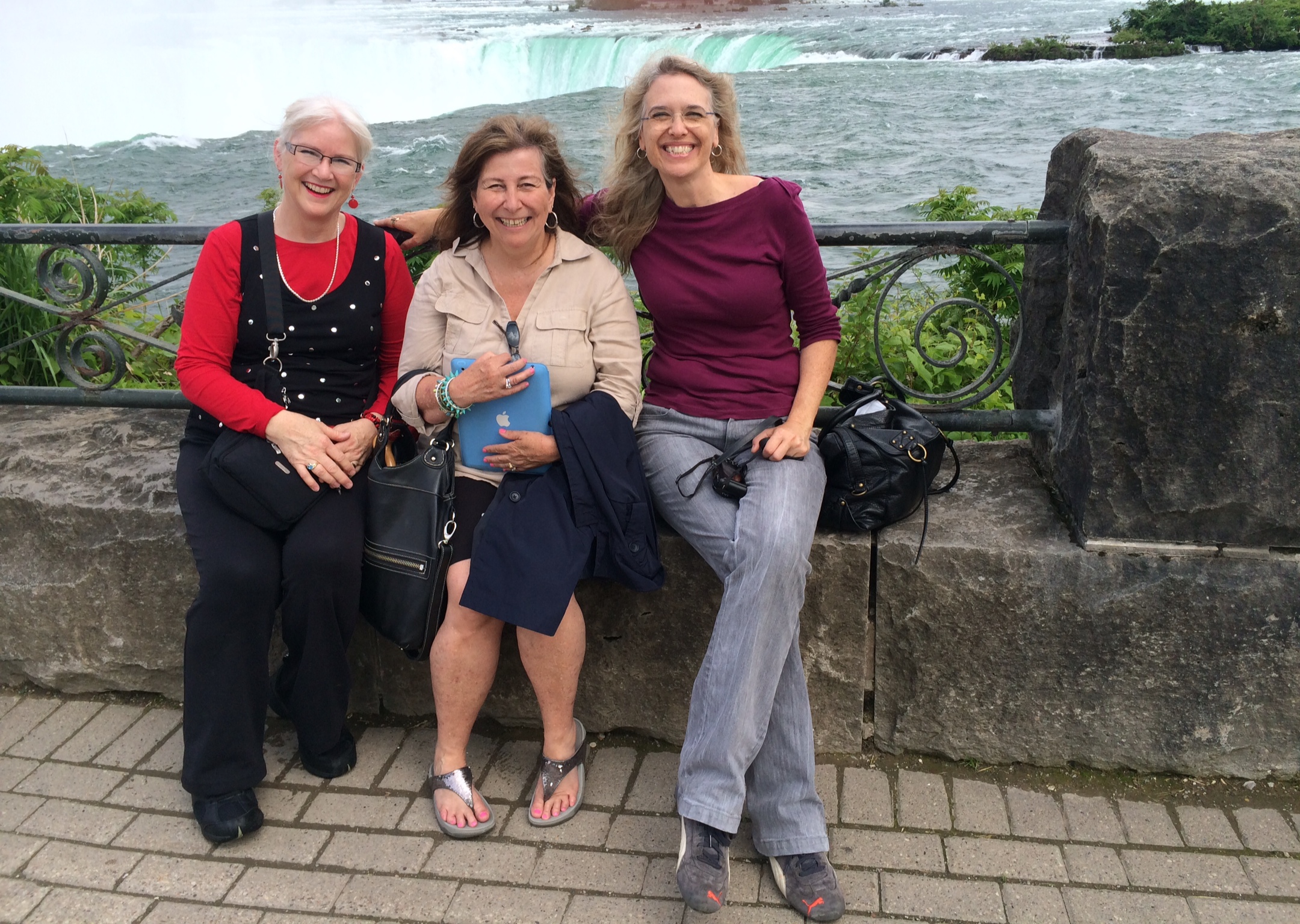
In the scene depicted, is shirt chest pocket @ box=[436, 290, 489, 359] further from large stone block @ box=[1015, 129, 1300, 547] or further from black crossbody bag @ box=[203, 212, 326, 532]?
large stone block @ box=[1015, 129, 1300, 547]

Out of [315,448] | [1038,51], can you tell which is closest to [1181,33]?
[1038,51]

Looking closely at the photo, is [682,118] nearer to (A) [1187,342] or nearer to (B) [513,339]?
(B) [513,339]

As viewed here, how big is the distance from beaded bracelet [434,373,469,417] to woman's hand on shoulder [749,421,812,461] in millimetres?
657

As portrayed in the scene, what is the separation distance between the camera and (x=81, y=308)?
10.3ft

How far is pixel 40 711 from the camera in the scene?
2908 millimetres

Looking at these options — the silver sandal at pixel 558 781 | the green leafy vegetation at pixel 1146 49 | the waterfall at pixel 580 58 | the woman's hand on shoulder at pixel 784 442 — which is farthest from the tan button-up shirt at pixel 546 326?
the green leafy vegetation at pixel 1146 49

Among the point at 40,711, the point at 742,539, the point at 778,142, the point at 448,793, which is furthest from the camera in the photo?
the point at 778,142

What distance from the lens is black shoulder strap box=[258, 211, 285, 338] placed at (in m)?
2.51

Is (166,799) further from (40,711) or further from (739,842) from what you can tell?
(739,842)

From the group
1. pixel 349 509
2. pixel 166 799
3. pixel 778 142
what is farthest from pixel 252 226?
pixel 778 142

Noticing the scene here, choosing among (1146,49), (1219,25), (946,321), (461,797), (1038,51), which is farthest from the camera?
(1038,51)

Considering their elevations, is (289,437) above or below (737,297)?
below

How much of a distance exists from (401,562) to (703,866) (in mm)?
926

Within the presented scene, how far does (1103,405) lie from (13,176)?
15.8 feet
